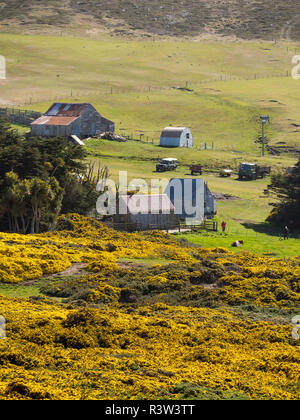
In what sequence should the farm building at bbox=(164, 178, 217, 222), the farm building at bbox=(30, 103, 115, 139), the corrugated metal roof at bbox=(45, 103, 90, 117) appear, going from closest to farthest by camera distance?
the farm building at bbox=(164, 178, 217, 222) < the farm building at bbox=(30, 103, 115, 139) < the corrugated metal roof at bbox=(45, 103, 90, 117)

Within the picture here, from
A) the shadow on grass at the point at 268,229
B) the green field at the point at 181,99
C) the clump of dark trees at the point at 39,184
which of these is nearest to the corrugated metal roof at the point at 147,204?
the clump of dark trees at the point at 39,184

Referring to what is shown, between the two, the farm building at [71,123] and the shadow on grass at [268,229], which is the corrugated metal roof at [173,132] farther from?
the shadow on grass at [268,229]

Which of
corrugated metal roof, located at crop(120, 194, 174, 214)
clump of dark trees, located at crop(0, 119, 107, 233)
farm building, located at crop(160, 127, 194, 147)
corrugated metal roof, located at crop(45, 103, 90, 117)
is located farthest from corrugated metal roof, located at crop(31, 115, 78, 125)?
corrugated metal roof, located at crop(120, 194, 174, 214)

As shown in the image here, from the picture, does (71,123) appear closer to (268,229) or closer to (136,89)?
(268,229)

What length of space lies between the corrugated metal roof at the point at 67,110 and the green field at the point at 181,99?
560 cm

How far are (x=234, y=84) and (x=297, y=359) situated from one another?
138 metres

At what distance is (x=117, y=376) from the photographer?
Answer: 74.1ft

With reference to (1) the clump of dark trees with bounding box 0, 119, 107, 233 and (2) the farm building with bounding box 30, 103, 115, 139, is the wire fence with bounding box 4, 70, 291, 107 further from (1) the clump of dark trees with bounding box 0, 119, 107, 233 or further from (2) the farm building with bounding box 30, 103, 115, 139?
(1) the clump of dark trees with bounding box 0, 119, 107, 233

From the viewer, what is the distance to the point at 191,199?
65.2m

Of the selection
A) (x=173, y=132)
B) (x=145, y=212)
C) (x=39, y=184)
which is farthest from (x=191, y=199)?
(x=173, y=132)

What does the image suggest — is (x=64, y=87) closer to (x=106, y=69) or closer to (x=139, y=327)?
(x=106, y=69)

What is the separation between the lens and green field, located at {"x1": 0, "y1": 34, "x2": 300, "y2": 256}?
8312cm

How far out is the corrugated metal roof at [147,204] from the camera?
5945 cm

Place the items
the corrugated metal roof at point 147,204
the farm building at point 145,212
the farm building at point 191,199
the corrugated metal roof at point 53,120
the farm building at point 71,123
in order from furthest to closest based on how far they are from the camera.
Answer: the corrugated metal roof at point 53,120
the farm building at point 71,123
the farm building at point 191,199
the corrugated metal roof at point 147,204
the farm building at point 145,212
